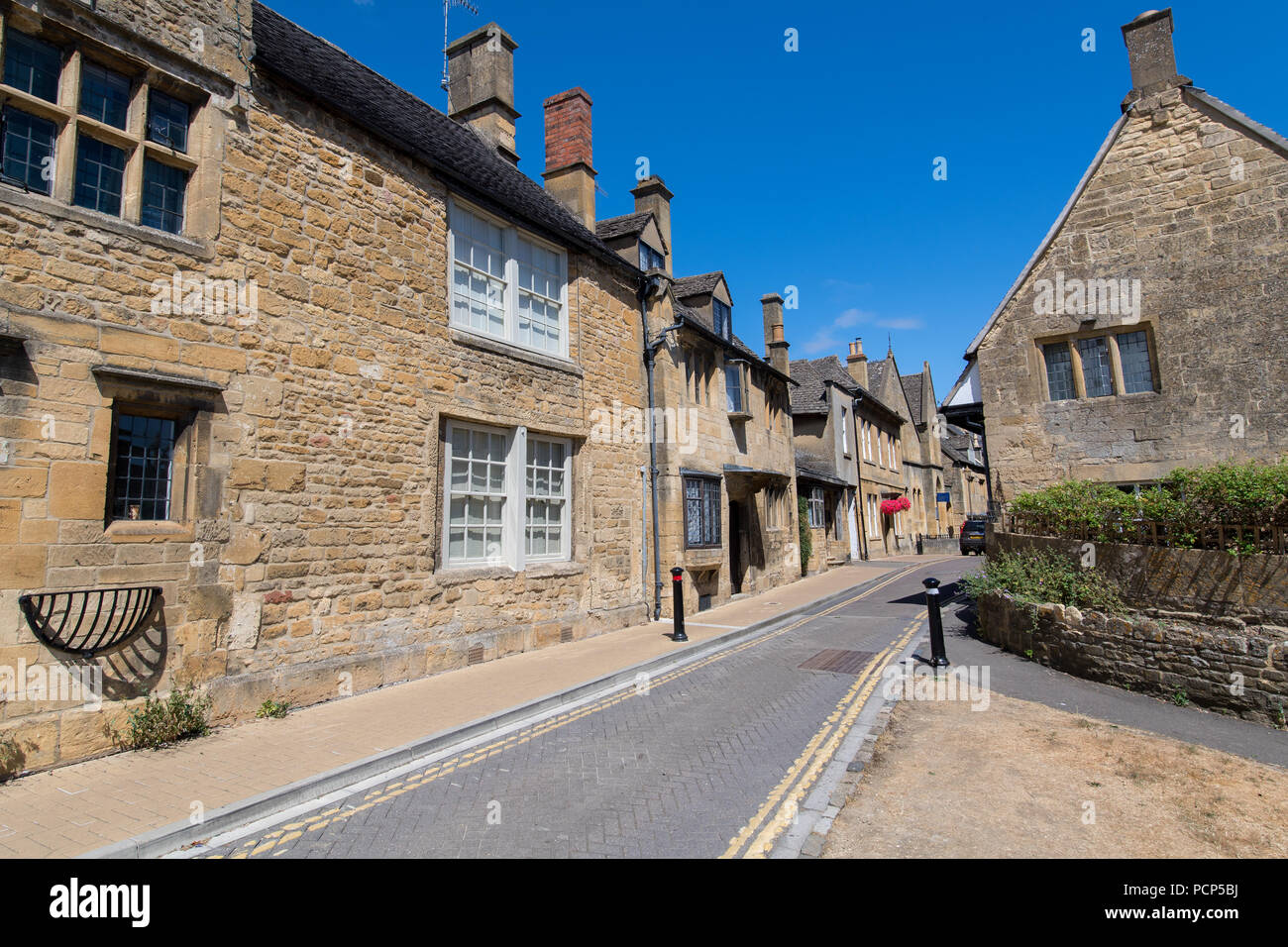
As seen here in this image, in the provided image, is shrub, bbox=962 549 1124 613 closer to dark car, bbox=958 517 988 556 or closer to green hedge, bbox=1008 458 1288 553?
green hedge, bbox=1008 458 1288 553

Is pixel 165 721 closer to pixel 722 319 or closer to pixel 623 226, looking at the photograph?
pixel 623 226

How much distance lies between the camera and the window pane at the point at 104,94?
626 cm

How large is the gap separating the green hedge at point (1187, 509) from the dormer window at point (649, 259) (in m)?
9.61

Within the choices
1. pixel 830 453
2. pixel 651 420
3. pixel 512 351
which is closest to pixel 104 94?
pixel 512 351

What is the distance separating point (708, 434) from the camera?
16.7 m

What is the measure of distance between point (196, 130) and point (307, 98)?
1524 millimetres

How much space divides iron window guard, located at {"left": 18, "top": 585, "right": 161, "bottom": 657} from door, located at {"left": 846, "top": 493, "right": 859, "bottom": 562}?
26.9 m

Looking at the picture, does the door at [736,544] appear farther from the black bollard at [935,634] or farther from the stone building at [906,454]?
the stone building at [906,454]

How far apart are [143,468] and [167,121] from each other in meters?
3.72

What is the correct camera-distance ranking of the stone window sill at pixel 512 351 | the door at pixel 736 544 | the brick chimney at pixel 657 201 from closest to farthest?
the stone window sill at pixel 512 351 → the brick chimney at pixel 657 201 → the door at pixel 736 544

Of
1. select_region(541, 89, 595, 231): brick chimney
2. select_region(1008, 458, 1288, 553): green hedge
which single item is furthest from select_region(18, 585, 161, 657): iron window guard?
select_region(541, 89, 595, 231): brick chimney

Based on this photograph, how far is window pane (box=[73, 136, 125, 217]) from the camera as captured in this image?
20.3 feet

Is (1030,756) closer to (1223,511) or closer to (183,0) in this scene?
(1223,511)

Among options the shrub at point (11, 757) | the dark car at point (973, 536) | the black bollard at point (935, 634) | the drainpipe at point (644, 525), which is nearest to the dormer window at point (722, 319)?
the drainpipe at point (644, 525)
